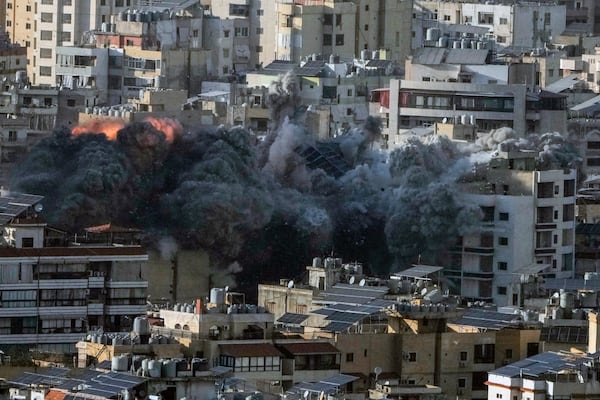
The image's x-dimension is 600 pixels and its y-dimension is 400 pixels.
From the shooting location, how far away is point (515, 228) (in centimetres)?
10875

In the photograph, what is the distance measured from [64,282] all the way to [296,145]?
30184mm

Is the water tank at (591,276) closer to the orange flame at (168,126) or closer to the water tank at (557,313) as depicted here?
the orange flame at (168,126)

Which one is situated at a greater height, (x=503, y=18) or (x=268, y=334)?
(x=503, y=18)

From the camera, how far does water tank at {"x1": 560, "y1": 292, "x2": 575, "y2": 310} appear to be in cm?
8806

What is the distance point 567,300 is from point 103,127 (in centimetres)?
2405

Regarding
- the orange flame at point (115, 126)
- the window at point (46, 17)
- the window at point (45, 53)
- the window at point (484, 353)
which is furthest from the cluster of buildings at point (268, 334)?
the window at point (46, 17)

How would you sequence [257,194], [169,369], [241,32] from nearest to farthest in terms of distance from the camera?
[169,369] < [257,194] < [241,32]

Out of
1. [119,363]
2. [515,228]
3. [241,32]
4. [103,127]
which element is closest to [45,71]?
[241,32]

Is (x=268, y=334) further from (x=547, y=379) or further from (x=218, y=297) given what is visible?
(x=547, y=379)

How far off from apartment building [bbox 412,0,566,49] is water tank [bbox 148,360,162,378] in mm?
77149

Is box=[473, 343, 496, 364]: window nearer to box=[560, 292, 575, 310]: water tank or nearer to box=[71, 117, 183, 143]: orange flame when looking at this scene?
box=[560, 292, 575, 310]: water tank

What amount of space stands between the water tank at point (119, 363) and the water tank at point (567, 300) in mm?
16688

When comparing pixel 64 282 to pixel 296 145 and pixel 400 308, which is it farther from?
pixel 296 145

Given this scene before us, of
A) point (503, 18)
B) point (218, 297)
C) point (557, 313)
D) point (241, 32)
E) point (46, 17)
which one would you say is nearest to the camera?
point (218, 297)
